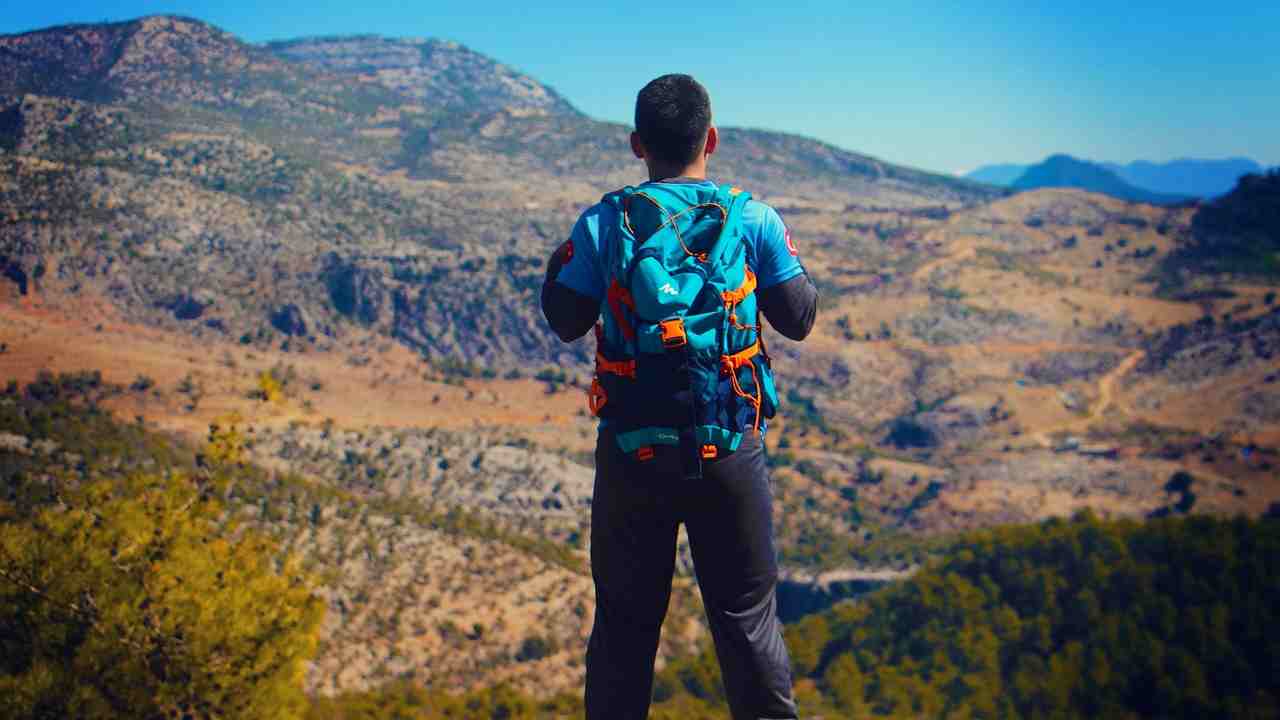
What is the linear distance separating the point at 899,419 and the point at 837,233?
52.4 metres

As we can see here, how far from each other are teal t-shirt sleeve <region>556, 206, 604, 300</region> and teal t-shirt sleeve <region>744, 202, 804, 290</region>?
2.15 ft

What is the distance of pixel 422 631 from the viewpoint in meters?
41.9

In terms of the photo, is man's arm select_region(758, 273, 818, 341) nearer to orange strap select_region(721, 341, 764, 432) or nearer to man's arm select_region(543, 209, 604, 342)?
orange strap select_region(721, 341, 764, 432)

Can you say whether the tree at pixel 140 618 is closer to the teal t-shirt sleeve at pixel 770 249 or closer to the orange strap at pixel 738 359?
the orange strap at pixel 738 359

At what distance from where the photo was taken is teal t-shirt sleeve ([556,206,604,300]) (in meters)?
3.83

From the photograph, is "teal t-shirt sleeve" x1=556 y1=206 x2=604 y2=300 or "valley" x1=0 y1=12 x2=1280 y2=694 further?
"valley" x1=0 y1=12 x2=1280 y2=694

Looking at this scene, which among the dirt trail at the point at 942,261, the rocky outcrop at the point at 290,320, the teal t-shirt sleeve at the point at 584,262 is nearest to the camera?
the teal t-shirt sleeve at the point at 584,262

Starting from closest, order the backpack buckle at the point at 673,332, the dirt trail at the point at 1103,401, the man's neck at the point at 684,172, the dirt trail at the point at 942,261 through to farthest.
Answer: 1. the backpack buckle at the point at 673,332
2. the man's neck at the point at 684,172
3. the dirt trail at the point at 1103,401
4. the dirt trail at the point at 942,261

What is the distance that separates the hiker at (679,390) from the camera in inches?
145

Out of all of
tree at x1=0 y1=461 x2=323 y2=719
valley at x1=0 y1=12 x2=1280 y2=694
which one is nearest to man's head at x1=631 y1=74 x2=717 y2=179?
tree at x1=0 y1=461 x2=323 y2=719

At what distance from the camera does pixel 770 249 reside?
3885mm

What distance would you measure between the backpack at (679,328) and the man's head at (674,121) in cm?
22

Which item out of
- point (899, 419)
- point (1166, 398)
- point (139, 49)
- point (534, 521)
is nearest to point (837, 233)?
point (899, 419)

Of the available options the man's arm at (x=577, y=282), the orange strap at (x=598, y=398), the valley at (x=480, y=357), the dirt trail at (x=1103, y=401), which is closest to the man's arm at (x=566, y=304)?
the man's arm at (x=577, y=282)
